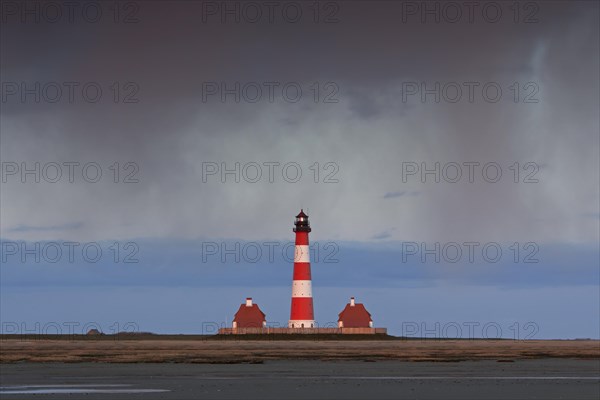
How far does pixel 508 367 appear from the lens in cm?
5497

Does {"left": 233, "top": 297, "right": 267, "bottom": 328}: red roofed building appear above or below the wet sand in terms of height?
above

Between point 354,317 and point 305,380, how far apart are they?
7425cm

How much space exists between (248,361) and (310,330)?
4462 cm

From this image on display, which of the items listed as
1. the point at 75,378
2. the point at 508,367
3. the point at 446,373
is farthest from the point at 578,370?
the point at 75,378

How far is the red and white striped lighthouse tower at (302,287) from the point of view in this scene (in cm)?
10400

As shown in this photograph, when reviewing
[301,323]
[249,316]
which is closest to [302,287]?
[301,323]

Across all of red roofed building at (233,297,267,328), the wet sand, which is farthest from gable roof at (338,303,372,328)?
the wet sand

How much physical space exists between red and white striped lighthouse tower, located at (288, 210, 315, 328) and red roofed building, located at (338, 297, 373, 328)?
11450mm

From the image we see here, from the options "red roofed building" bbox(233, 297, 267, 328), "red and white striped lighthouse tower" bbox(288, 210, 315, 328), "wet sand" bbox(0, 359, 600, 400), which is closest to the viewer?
"wet sand" bbox(0, 359, 600, 400)

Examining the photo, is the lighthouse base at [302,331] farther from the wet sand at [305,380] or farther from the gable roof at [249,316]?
the wet sand at [305,380]

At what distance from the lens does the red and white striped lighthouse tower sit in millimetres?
104000

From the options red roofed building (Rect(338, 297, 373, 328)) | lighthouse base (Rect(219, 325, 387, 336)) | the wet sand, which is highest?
red roofed building (Rect(338, 297, 373, 328))

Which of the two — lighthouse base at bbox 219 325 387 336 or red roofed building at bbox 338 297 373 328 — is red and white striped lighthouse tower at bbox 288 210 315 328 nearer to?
lighthouse base at bbox 219 325 387 336

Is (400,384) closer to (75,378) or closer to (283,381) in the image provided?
(283,381)
